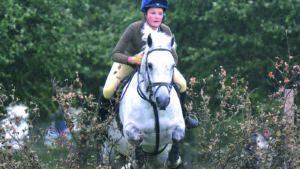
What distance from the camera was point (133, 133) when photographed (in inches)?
392

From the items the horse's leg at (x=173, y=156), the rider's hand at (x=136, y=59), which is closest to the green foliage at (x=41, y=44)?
the rider's hand at (x=136, y=59)

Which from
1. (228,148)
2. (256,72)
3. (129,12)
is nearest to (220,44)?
(256,72)

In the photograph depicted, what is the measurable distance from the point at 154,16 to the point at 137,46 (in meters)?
0.45

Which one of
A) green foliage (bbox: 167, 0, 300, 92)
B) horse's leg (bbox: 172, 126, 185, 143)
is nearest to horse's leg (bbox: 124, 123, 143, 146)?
horse's leg (bbox: 172, 126, 185, 143)

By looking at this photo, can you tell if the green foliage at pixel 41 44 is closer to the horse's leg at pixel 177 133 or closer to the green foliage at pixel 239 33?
the green foliage at pixel 239 33

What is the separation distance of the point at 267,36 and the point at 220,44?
114cm

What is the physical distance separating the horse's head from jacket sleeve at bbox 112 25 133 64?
2.01 feet

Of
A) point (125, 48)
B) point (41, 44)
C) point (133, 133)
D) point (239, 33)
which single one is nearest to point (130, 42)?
point (125, 48)

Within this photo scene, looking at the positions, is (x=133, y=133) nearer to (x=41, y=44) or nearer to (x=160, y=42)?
(x=160, y=42)

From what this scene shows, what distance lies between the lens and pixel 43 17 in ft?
71.9

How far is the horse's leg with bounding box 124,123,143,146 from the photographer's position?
9.84 metres

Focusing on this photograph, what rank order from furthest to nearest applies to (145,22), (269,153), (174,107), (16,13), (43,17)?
(43,17) < (16,13) < (145,22) < (174,107) < (269,153)

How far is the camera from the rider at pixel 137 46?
1043 cm

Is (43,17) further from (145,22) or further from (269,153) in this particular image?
(269,153)
